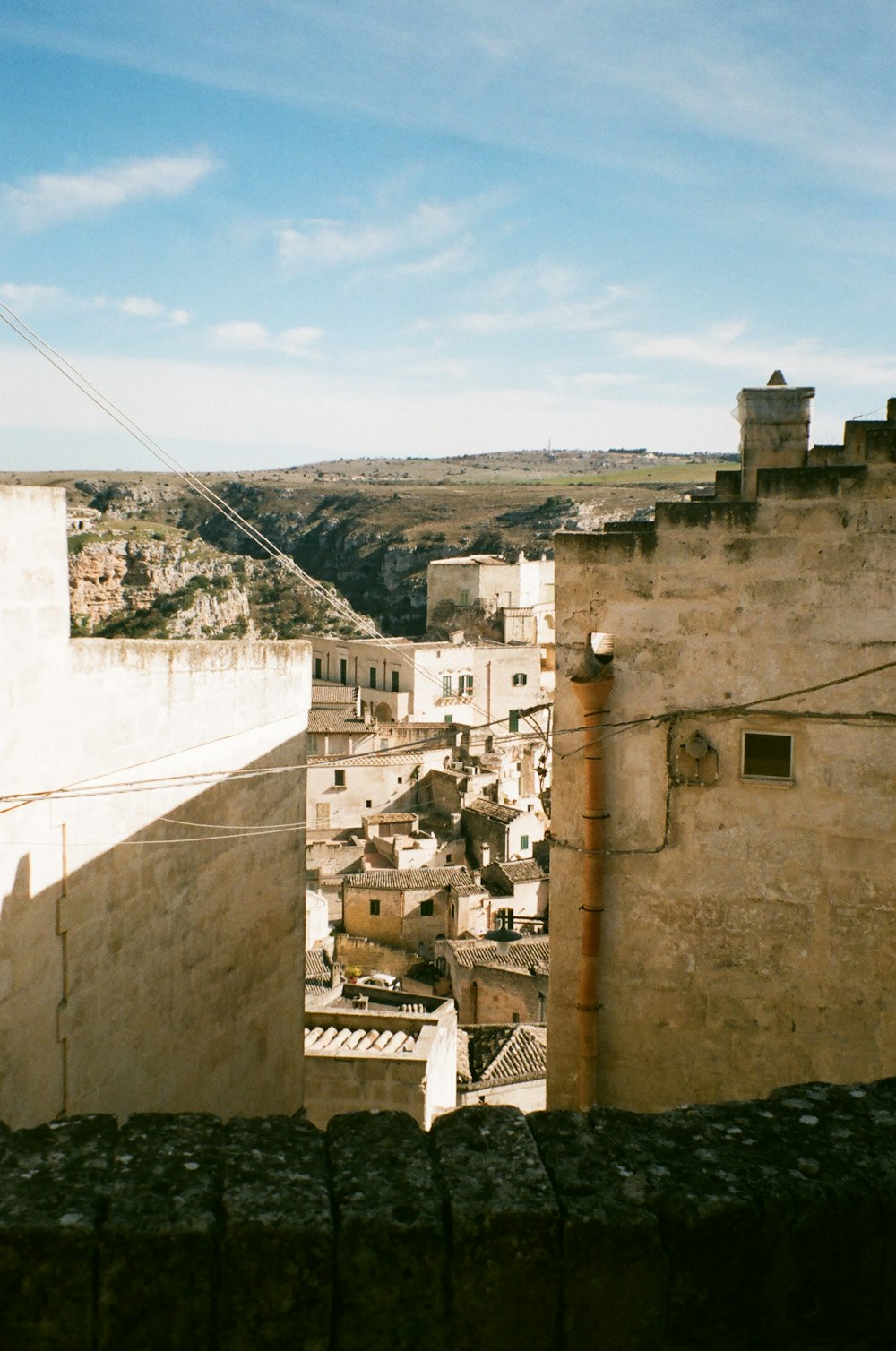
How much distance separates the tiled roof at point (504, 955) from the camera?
112 ft

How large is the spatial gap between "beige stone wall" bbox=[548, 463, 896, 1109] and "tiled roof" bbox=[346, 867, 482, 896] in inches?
1277

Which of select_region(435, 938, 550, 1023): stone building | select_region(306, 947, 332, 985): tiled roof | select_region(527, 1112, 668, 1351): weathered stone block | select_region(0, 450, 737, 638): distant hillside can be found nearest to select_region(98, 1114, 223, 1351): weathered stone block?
select_region(527, 1112, 668, 1351): weathered stone block

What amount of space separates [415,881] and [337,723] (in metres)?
16.3

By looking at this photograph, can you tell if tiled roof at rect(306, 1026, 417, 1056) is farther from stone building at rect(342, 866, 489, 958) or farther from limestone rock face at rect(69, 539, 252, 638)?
limestone rock face at rect(69, 539, 252, 638)

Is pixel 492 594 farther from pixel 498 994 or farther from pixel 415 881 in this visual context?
pixel 498 994

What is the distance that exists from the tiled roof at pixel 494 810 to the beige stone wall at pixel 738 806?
39.3 metres

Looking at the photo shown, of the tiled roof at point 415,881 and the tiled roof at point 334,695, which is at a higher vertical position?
the tiled roof at point 334,695

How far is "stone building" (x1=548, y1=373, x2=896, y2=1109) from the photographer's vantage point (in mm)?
6695

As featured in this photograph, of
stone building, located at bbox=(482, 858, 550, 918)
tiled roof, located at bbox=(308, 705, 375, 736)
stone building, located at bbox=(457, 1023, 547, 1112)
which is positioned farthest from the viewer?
tiled roof, located at bbox=(308, 705, 375, 736)

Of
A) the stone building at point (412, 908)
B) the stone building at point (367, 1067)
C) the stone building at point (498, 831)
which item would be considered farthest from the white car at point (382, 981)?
the stone building at point (367, 1067)

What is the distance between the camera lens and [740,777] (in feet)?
23.0

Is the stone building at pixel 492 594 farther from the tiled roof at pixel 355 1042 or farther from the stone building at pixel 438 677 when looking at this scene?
the tiled roof at pixel 355 1042

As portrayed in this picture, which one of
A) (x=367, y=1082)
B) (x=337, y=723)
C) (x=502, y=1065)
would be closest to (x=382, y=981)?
(x=502, y=1065)

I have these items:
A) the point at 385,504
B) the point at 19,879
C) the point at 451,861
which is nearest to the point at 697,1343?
the point at 19,879
